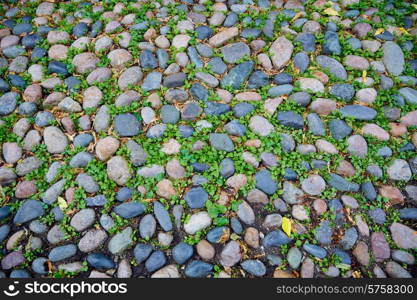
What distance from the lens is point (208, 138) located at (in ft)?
9.59

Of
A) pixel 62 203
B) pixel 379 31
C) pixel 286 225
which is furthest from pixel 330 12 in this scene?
pixel 62 203

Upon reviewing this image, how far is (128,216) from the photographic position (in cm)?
265

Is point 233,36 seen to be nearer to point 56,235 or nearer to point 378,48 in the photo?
point 378,48

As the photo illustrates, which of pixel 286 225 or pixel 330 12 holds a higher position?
pixel 330 12

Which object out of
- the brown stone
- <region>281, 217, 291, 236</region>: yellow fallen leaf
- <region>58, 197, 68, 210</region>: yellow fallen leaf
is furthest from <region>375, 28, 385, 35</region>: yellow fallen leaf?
<region>58, 197, 68, 210</region>: yellow fallen leaf

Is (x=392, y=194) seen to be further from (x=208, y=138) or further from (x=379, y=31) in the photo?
(x=379, y=31)

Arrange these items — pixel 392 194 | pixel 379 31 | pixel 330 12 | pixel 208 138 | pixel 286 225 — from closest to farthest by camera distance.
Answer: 1. pixel 286 225
2. pixel 392 194
3. pixel 208 138
4. pixel 379 31
5. pixel 330 12

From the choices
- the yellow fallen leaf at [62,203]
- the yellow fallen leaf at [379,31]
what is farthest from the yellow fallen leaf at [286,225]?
the yellow fallen leaf at [379,31]

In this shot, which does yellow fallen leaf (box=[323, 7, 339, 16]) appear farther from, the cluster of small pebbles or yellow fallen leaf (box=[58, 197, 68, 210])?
yellow fallen leaf (box=[58, 197, 68, 210])

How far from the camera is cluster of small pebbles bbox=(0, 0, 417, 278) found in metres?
2.55

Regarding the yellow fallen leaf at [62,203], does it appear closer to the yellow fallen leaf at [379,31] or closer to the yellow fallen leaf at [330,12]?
the yellow fallen leaf at [330,12]

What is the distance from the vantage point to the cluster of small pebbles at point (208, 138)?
8.38 ft

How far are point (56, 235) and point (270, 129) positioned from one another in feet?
5.64

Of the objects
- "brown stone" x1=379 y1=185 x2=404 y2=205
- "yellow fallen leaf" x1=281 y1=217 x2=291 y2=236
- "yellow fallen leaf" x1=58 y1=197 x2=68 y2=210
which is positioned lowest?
"brown stone" x1=379 y1=185 x2=404 y2=205
